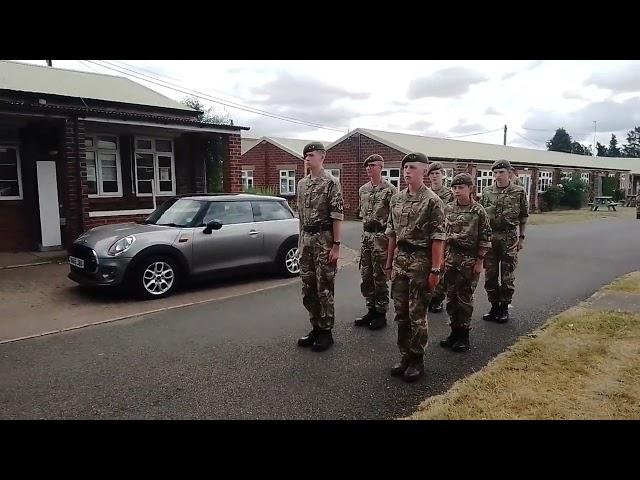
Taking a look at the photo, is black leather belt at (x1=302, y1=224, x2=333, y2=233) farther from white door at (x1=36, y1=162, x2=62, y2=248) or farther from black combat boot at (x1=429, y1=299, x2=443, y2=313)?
white door at (x1=36, y1=162, x2=62, y2=248)

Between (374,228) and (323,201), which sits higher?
(323,201)

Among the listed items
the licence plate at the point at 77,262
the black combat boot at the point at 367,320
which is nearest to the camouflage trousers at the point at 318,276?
the black combat boot at the point at 367,320

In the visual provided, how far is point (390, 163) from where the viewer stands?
2372cm

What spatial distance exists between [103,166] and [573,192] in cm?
3122

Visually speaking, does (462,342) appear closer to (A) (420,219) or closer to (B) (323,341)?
(B) (323,341)

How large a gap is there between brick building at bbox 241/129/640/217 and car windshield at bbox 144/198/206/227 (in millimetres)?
10688

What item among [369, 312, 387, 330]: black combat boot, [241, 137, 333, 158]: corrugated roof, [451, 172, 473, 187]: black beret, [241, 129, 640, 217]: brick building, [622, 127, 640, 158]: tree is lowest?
[369, 312, 387, 330]: black combat boot

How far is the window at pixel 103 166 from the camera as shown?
11.6m

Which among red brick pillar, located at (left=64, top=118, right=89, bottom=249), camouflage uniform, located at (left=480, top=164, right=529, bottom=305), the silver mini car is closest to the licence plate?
the silver mini car

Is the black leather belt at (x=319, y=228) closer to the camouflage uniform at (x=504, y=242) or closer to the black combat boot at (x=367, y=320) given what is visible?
the black combat boot at (x=367, y=320)

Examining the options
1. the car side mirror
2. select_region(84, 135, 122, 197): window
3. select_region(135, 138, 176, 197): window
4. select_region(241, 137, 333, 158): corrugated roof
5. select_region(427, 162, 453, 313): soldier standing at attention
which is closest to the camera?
select_region(427, 162, 453, 313): soldier standing at attention

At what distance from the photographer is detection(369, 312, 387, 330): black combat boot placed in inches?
218

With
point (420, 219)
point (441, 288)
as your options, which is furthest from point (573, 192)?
point (420, 219)

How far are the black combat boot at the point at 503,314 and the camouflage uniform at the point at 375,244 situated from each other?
144cm
